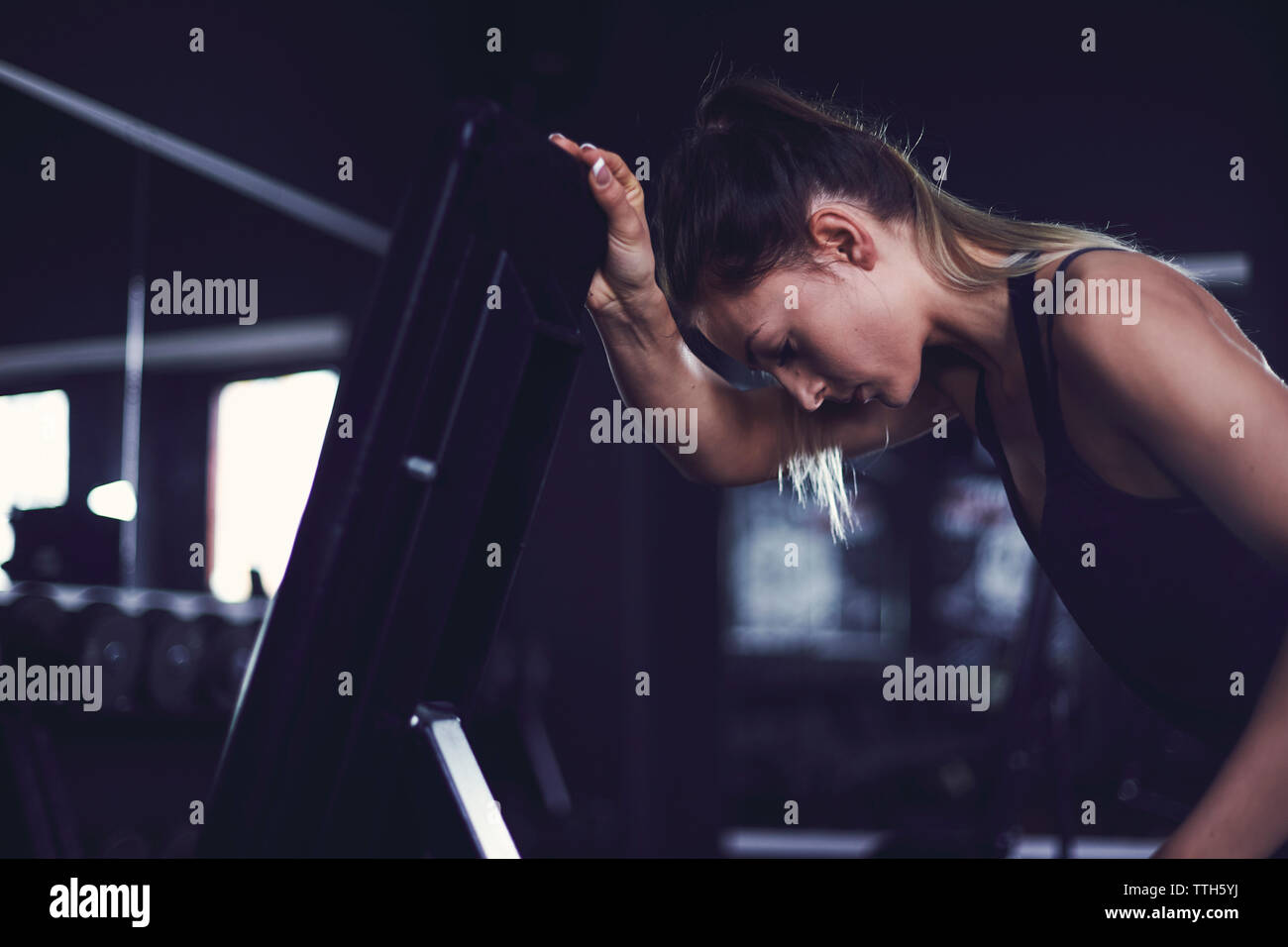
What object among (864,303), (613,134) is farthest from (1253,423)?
(613,134)

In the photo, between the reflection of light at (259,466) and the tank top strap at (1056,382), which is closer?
the tank top strap at (1056,382)

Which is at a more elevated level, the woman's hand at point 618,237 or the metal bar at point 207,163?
the metal bar at point 207,163

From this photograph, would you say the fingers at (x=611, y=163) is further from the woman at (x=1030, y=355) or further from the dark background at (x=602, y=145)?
the dark background at (x=602, y=145)

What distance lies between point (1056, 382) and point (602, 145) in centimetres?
304

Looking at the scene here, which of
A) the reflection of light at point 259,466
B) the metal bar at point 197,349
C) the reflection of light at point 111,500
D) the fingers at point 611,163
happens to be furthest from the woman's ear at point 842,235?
the reflection of light at point 259,466

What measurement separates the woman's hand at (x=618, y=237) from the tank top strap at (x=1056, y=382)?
1.16ft

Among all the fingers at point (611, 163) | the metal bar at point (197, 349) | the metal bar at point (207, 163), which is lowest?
the fingers at point (611, 163)

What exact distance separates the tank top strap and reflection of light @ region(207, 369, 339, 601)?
14.0 ft

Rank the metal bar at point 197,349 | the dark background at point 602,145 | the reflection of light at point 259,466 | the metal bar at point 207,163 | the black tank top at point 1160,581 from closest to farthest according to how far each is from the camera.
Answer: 1. the black tank top at point 1160,581
2. the metal bar at point 207,163
3. the dark background at point 602,145
4. the metal bar at point 197,349
5. the reflection of light at point 259,466

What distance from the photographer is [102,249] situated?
4.16 m

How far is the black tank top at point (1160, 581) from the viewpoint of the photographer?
0.92m

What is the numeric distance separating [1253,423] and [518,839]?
3.25 m
